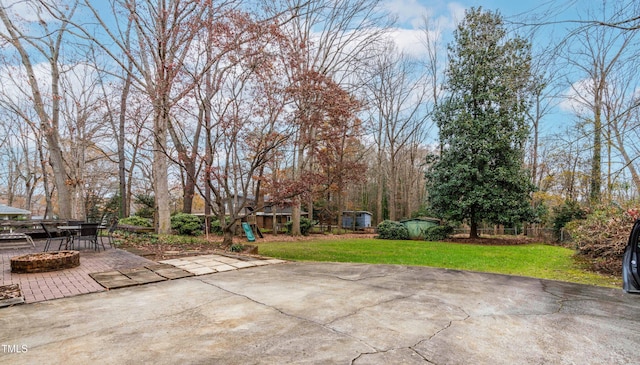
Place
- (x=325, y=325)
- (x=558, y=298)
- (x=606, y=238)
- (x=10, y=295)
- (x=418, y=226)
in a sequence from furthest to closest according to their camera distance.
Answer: (x=418, y=226), (x=606, y=238), (x=558, y=298), (x=10, y=295), (x=325, y=325)

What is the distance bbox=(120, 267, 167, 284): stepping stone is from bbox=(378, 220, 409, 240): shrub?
1155 cm

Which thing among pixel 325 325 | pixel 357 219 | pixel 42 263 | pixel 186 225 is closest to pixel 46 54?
pixel 186 225

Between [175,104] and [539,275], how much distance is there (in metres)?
9.93

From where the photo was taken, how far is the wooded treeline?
26.7ft

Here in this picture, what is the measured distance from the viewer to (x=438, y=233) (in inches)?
573

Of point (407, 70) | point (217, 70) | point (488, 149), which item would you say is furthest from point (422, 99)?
point (217, 70)

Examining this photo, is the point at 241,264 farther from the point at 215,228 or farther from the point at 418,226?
the point at 418,226

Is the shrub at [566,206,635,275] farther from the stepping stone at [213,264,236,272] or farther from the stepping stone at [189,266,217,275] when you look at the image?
the stepping stone at [189,266,217,275]

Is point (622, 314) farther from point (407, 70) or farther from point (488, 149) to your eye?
point (407, 70)

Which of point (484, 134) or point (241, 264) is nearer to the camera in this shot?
point (241, 264)

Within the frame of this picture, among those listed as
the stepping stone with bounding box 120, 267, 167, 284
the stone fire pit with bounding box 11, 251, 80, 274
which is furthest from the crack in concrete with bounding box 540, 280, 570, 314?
the stone fire pit with bounding box 11, 251, 80, 274

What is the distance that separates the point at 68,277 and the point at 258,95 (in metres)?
6.16

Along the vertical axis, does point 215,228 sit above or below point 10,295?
below

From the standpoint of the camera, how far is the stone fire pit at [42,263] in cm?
518
